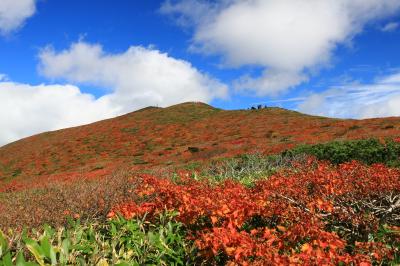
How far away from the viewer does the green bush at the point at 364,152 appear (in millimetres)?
15861

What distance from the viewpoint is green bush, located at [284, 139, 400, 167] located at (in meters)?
15.9

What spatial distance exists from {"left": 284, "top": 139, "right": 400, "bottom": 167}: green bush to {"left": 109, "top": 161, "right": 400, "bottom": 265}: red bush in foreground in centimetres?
700

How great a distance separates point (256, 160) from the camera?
1847 centimetres

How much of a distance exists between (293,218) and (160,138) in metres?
43.0

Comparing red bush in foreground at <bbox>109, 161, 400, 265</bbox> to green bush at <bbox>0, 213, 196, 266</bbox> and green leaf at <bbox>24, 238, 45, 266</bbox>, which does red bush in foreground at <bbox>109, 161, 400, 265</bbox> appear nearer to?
green bush at <bbox>0, 213, 196, 266</bbox>

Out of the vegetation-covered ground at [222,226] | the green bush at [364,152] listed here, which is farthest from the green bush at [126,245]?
the green bush at [364,152]

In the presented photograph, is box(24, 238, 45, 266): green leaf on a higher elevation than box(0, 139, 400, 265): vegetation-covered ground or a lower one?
higher

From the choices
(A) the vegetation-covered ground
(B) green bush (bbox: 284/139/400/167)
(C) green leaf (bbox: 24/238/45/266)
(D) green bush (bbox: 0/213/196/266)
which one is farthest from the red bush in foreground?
(B) green bush (bbox: 284/139/400/167)

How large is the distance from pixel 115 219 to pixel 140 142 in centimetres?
4110

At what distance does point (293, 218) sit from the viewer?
6.28 meters

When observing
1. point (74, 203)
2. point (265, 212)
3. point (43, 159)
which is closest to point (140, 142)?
point (43, 159)

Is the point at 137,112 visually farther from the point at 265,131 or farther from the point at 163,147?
the point at 265,131

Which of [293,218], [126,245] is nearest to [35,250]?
[126,245]

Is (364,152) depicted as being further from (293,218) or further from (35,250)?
(35,250)
